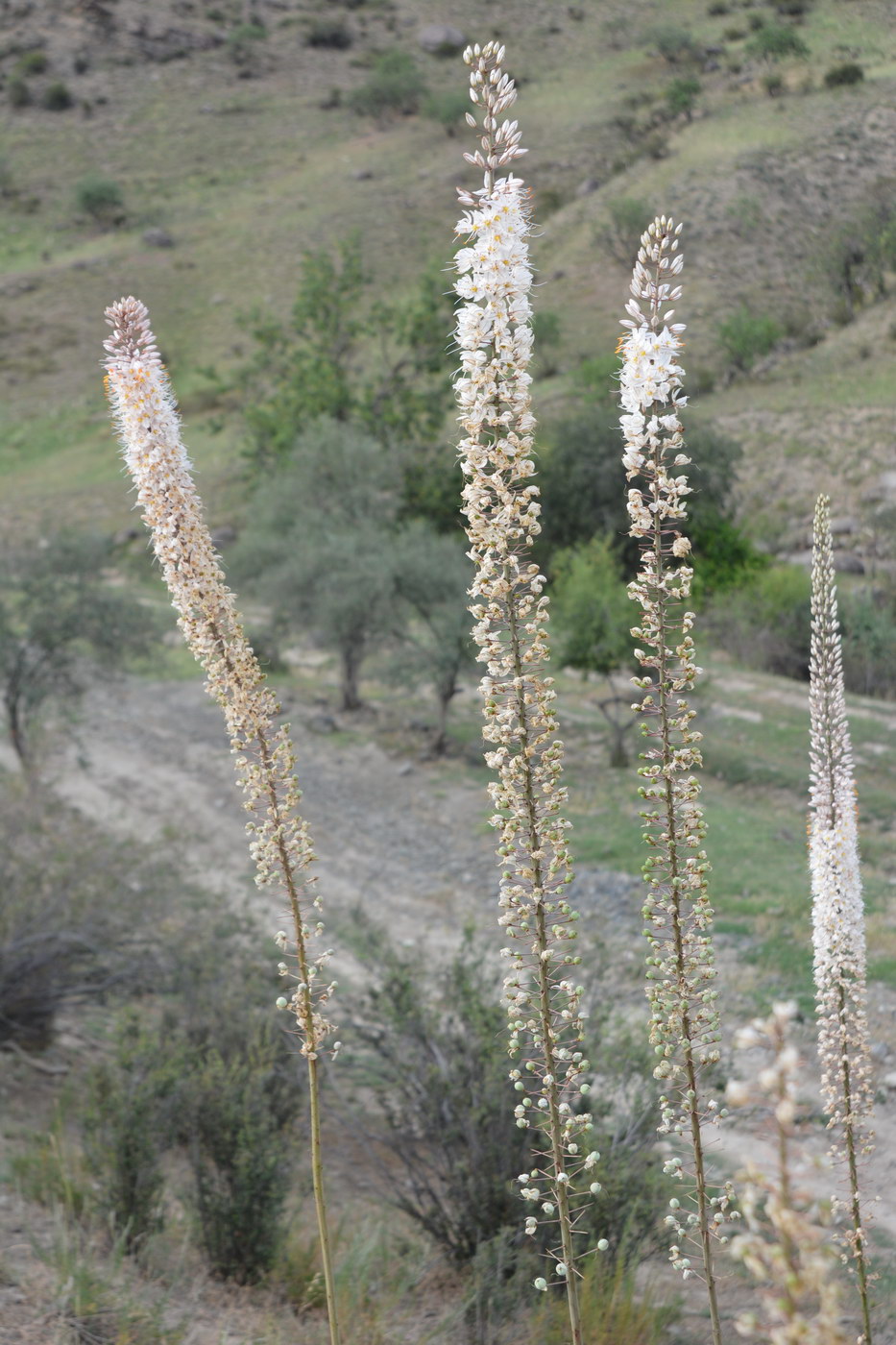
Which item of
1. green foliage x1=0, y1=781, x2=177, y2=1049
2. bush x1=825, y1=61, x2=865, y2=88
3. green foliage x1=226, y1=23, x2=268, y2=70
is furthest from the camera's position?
green foliage x1=226, y1=23, x2=268, y2=70

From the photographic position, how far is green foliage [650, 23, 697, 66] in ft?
183

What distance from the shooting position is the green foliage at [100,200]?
59.3m

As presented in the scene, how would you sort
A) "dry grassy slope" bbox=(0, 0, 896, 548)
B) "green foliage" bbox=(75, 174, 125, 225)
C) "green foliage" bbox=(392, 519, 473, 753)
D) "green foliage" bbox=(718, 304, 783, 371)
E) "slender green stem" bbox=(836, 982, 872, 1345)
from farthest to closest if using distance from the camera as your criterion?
"green foliage" bbox=(75, 174, 125, 225)
"green foliage" bbox=(718, 304, 783, 371)
"dry grassy slope" bbox=(0, 0, 896, 548)
"green foliage" bbox=(392, 519, 473, 753)
"slender green stem" bbox=(836, 982, 872, 1345)

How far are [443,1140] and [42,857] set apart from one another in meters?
6.11

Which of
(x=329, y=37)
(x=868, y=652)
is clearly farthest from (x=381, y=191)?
(x=868, y=652)

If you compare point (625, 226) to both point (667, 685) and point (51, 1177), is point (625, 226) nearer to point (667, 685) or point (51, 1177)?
point (51, 1177)

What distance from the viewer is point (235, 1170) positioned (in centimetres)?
702

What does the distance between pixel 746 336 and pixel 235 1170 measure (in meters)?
37.3

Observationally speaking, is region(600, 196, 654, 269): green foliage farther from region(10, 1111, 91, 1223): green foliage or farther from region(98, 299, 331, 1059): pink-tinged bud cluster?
region(98, 299, 331, 1059): pink-tinged bud cluster

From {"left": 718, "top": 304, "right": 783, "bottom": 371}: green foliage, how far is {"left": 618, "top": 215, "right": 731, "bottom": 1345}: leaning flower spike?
3875 cm

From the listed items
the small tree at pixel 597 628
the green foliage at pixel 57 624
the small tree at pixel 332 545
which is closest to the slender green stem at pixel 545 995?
the small tree at pixel 597 628

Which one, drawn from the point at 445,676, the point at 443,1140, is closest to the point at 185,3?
the point at 445,676

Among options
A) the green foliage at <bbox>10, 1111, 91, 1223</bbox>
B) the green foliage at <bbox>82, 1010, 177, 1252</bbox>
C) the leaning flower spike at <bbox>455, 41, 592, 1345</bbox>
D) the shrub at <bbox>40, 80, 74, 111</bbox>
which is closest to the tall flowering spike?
the leaning flower spike at <bbox>455, 41, 592, 1345</bbox>

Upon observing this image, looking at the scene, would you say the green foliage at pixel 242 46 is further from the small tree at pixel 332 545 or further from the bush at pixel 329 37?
the small tree at pixel 332 545
